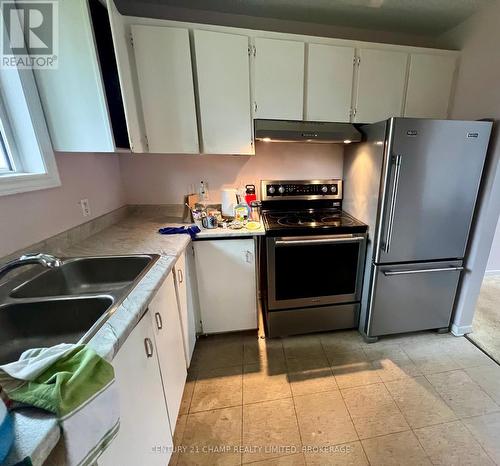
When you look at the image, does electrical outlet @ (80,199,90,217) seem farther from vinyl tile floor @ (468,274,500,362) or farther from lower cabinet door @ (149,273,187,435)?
vinyl tile floor @ (468,274,500,362)

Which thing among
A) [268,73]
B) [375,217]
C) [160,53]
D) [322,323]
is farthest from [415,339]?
[160,53]

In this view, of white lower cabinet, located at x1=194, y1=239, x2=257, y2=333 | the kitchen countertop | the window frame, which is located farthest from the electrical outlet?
white lower cabinet, located at x1=194, y1=239, x2=257, y2=333

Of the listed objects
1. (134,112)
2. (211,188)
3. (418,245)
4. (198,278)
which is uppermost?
(134,112)

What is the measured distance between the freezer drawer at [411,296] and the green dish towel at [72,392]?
5.70 feet

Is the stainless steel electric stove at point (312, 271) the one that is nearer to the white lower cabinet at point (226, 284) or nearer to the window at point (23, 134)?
the white lower cabinet at point (226, 284)

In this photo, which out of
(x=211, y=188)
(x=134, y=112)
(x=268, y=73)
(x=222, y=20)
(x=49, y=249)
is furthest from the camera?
(x=211, y=188)

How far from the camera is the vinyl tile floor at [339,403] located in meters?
1.20

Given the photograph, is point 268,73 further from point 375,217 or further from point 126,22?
point 375,217

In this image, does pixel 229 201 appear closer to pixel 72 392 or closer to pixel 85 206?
pixel 85 206

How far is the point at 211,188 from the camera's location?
2203 millimetres

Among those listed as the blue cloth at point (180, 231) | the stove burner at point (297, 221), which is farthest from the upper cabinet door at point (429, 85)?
the blue cloth at point (180, 231)

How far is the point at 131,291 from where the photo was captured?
0.89 metres

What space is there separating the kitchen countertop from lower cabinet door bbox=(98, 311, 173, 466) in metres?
0.08

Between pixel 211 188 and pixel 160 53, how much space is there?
3.38ft
